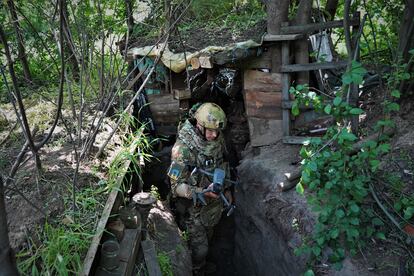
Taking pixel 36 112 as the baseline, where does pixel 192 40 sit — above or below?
above

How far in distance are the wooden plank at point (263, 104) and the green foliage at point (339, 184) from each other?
1992 mm

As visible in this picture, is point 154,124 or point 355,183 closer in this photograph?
point 355,183

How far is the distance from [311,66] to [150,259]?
10.3 ft

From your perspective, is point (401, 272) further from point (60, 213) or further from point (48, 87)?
point (48, 87)

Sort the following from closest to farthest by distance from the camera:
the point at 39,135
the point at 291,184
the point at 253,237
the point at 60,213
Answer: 1. the point at 60,213
2. the point at 291,184
3. the point at 39,135
4. the point at 253,237

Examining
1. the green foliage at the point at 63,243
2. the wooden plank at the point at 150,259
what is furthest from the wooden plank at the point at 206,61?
the wooden plank at the point at 150,259

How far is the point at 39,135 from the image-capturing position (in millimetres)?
5109

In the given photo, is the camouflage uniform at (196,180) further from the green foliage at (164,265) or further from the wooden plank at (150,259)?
the wooden plank at (150,259)

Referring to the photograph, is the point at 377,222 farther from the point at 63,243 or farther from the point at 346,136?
the point at 63,243

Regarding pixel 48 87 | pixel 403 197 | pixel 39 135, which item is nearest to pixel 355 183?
pixel 403 197

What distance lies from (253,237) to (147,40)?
3.58 m

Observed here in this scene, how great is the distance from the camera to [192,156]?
498 cm

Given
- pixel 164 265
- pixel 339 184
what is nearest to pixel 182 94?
pixel 164 265

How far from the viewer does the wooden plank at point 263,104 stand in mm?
5641
